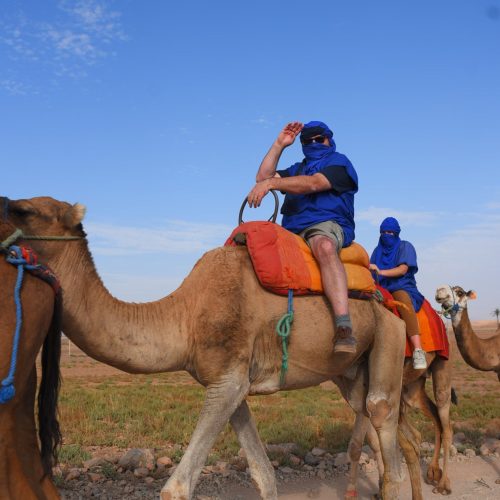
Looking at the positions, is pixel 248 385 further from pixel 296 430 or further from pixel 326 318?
A: pixel 296 430

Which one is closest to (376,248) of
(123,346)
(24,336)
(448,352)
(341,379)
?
(448,352)

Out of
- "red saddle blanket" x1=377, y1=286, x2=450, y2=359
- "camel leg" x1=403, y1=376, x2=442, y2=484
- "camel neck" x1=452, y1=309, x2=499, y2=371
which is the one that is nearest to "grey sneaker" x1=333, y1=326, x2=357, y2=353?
"red saddle blanket" x1=377, y1=286, x2=450, y2=359

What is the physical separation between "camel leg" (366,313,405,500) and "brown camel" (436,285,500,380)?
348 cm

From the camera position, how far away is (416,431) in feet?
25.0

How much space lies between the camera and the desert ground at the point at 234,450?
7.22 m

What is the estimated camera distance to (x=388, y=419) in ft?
17.4

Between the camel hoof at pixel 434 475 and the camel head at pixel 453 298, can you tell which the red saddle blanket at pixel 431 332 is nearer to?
the camel head at pixel 453 298

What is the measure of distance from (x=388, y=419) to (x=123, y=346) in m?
2.60

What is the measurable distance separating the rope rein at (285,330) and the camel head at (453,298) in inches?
184

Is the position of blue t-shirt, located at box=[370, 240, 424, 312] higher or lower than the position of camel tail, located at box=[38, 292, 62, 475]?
higher

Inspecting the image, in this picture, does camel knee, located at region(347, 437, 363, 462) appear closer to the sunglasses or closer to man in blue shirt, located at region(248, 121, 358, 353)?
man in blue shirt, located at region(248, 121, 358, 353)

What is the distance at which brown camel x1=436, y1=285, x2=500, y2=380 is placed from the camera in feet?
28.0

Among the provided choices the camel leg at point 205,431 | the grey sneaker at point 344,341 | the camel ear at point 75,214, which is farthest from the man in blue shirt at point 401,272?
the camel ear at point 75,214

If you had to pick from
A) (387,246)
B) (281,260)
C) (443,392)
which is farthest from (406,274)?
(281,260)
